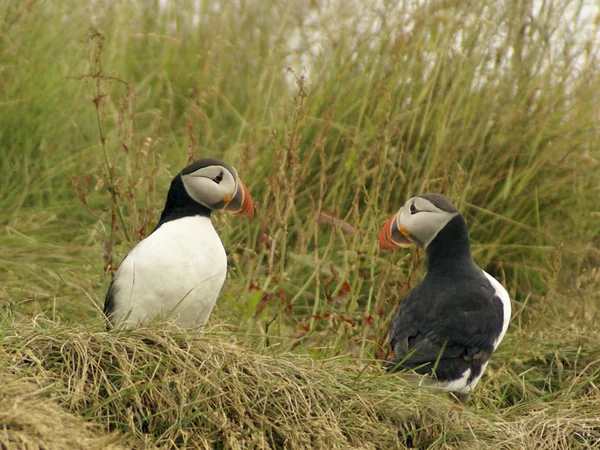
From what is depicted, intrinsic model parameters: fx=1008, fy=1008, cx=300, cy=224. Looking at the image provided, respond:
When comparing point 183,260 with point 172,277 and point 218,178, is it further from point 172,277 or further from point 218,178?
point 218,178

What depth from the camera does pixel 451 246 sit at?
4.04 meters

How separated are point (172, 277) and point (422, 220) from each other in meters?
1.02

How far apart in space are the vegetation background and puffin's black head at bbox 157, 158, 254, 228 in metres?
0.20

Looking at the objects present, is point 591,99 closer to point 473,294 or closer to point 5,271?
point 473,294

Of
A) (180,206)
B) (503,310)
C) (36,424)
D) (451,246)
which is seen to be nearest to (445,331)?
(503,310)

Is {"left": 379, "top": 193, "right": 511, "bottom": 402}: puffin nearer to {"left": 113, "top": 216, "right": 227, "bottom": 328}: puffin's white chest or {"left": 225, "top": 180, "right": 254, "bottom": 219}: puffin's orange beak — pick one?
{"left": 225, "top": 180, "right": 254, "bottom": 219}: puffin's orange beak

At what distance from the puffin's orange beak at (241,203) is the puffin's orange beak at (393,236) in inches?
21.9

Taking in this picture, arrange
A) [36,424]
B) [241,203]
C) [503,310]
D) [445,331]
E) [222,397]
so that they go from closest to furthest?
1. [36,424]
2. [222,397]
3. [445,331]
4. [503,310]
5. [241,203]

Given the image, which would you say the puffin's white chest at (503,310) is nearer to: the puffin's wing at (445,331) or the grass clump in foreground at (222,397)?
the puffin's wing at (445,331)

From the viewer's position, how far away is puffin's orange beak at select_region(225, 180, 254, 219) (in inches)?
159

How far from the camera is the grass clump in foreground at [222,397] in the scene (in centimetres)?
310

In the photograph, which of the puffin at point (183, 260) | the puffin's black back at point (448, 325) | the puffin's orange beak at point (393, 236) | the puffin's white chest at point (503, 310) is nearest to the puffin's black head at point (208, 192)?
the puffin at point (183, 260)

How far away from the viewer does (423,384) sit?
3781 millimetres

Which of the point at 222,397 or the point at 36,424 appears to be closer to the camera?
the point at 36,424
